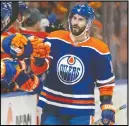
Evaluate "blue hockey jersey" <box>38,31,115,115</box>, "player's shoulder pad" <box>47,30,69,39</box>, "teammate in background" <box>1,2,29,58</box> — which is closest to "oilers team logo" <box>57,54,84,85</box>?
"blue hockey jersey" <box>38,31,115,115</box>

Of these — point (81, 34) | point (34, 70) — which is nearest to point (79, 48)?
point (81, 34)

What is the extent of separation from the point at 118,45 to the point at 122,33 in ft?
0.21

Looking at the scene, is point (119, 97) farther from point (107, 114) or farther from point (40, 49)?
point (40, 49)

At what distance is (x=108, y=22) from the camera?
298cm

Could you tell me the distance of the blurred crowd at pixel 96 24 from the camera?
116 inches

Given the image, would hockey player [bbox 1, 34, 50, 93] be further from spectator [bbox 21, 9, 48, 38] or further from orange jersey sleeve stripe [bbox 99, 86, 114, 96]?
orange jersey sleeve stripe [bbox 99, 86, 114, 96]

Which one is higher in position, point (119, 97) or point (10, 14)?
point (10, 14)

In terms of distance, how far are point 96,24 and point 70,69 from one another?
0.26 meters

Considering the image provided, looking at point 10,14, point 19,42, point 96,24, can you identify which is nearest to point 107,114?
point 96,24

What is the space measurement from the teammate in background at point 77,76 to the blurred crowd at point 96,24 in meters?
0.03

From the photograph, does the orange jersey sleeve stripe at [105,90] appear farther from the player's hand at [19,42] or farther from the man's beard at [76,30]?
the player's hand at [19,42]

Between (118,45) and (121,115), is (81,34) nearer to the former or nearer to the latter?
(118,45)

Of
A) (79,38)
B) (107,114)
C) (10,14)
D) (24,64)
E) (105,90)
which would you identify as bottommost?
(107,114)

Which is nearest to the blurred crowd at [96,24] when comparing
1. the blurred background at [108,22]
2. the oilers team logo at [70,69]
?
the blurred background at [108,22]
